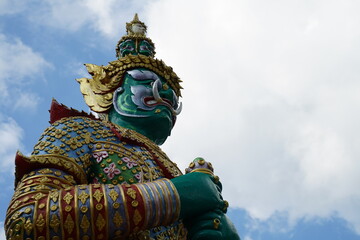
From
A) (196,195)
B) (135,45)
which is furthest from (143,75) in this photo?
(196,195)

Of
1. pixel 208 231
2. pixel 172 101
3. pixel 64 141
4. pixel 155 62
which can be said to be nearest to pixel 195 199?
pixel 208 231

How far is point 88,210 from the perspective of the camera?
3.96 meters

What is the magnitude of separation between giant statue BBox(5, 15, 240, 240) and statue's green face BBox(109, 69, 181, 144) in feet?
0.04

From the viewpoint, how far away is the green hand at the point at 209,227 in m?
4.38

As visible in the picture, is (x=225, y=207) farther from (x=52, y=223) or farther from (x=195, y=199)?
(x=52, y=223)

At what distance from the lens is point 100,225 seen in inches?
155

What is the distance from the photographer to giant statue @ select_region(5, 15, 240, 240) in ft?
13.0

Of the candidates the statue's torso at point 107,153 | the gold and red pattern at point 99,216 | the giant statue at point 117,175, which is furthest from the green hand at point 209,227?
the gold and red pattern at point 99,216

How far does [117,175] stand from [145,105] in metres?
1.28

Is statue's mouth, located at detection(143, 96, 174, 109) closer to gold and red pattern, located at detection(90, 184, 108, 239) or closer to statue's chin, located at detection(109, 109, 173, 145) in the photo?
statue's chin, located at detection(109, 109, 173, 145)

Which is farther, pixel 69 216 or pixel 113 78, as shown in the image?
pixel 113 78

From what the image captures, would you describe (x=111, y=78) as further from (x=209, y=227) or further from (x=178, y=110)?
(x=209, y=227)

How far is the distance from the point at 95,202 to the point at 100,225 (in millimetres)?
174

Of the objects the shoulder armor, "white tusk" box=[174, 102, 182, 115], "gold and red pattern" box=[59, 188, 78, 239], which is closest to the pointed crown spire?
"white tusk" box=[174, 102, 182, 115]
